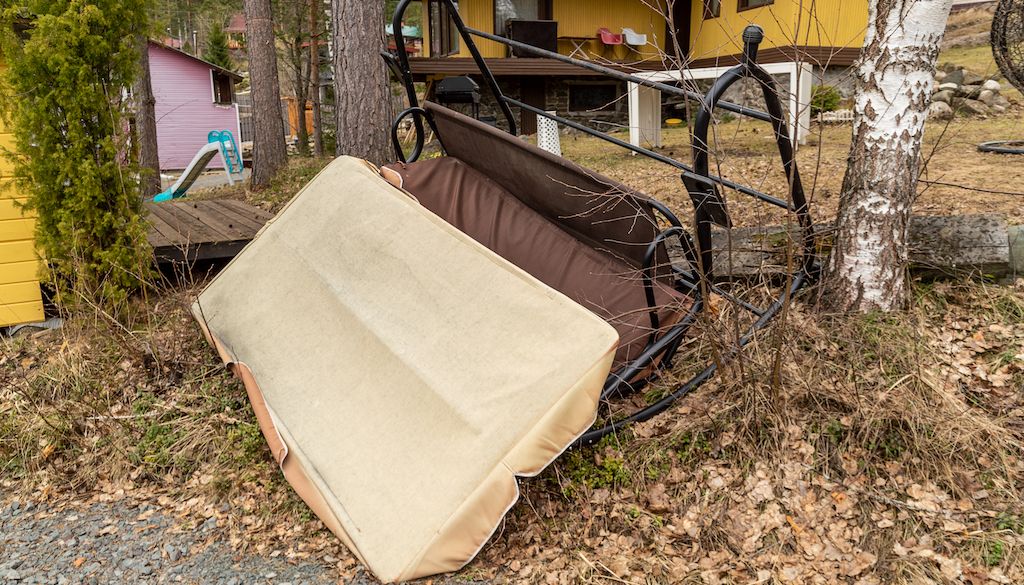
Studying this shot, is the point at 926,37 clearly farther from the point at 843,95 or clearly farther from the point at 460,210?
the point at 843,95

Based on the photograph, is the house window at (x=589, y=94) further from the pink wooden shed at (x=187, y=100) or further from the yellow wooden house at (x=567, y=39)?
the pink wooden shed at (x=187, y=100)

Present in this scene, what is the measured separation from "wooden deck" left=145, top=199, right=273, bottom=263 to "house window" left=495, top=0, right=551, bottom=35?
9153mm

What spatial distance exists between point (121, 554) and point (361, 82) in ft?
15.9

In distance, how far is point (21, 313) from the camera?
5094 millimetres

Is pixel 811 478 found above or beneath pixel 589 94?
beneath

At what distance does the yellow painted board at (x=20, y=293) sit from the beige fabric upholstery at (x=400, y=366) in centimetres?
176

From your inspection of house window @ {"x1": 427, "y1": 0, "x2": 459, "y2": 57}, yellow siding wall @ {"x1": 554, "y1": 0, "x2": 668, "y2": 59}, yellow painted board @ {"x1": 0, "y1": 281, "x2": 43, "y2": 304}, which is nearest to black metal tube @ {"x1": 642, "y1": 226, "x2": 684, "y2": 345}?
yellow painted board @ {"x1": 0, "y1": 281, "x2": 43, "y2": 304}

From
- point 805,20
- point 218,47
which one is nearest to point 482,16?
point 805,20

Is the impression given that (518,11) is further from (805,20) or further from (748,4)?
(805,20)

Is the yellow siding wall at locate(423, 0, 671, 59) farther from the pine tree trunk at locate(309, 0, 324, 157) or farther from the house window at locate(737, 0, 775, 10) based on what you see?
the pine tree trunk at locate(309, 0, 324, 157)

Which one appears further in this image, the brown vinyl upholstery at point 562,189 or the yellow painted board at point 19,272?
the yellow painted board at point 19,272

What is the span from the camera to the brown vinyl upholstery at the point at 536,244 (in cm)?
364

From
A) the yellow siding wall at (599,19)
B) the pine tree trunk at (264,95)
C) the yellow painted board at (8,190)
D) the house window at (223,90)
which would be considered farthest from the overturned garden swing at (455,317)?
the house window at (223,90)

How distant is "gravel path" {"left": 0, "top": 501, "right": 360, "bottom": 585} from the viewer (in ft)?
9.46
